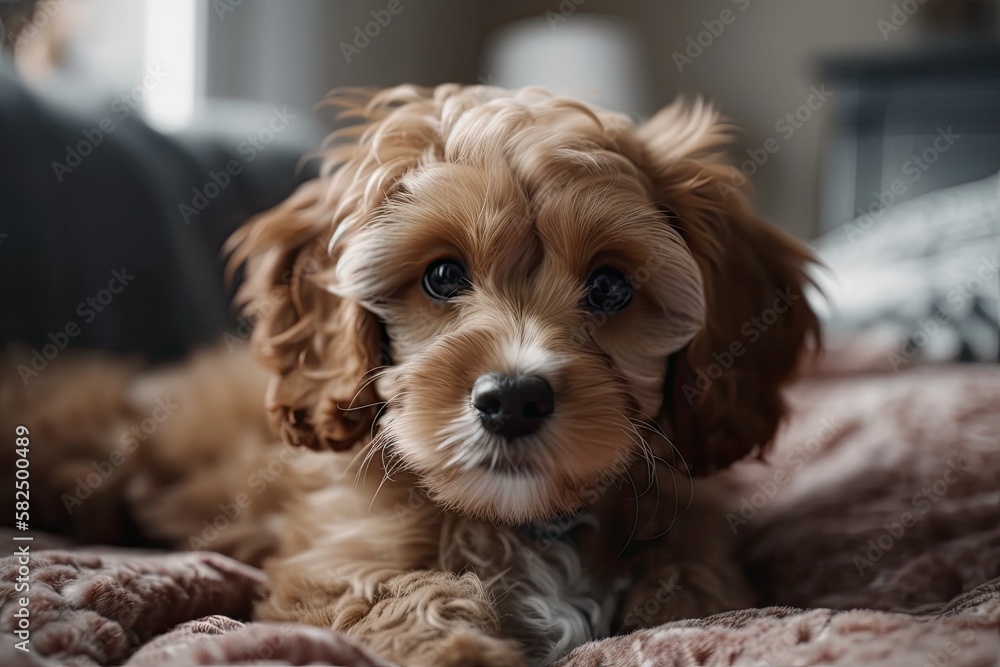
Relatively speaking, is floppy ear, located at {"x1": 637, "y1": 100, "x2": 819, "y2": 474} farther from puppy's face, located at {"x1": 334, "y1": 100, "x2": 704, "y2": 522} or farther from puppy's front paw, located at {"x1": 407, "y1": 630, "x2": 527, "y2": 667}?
puppy's front paw, located at {"x1": 407, "y1": 630, "x2": 527, "y2": 667}

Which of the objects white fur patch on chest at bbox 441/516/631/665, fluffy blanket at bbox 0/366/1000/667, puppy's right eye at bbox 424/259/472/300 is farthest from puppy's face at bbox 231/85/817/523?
fluffy blanket at bbox 0/366/1000/667

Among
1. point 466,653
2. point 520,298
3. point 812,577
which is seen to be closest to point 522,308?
point 520,298

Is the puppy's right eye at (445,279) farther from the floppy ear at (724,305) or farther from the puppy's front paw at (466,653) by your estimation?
the puppy's front paw at (466,653)

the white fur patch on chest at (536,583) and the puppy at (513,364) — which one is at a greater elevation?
the puppy at (513,364)

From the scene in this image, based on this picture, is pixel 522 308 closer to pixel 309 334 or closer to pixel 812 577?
pixel 309 334

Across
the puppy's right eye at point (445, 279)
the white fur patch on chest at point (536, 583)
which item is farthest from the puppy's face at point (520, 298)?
the white fur patch on chest at point (536, 583)

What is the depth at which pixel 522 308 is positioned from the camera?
1.16 meters

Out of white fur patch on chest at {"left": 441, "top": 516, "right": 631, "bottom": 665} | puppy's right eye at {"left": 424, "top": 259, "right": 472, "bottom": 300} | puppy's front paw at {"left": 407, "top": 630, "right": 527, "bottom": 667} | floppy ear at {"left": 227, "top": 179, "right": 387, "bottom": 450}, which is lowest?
white fur patch on chest at {"left": 441, "top": 516, "right": 631, "bottom": 665}

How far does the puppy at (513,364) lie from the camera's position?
108 centimetres

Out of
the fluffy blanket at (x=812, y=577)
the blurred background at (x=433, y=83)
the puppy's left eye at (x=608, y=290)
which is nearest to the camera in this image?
the fluffy blanket at (x=812, y=577)

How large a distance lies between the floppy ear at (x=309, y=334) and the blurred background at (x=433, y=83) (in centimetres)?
53

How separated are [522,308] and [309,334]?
363mm

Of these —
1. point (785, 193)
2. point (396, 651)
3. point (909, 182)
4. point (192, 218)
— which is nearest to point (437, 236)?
point (396, 651)

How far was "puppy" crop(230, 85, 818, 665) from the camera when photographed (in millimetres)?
1084
